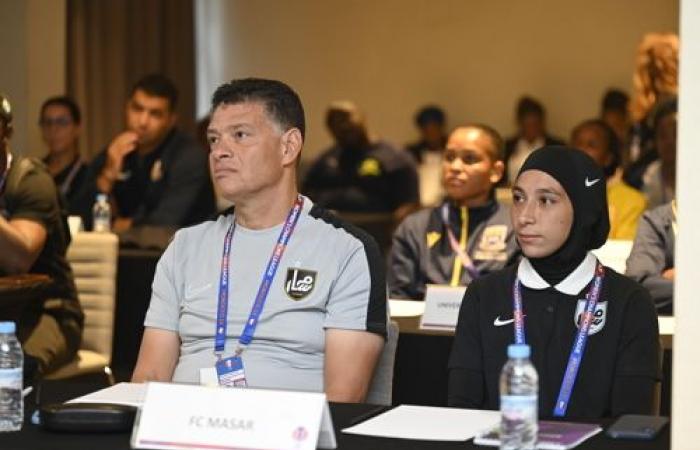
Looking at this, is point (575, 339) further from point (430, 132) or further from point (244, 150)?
point (430, 132)

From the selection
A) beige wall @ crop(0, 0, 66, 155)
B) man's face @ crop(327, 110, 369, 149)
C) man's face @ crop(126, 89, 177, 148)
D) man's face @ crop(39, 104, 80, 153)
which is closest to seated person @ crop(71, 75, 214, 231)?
man's face @ crop(126, 89, 177, 148)

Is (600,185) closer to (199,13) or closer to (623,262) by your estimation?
(623,262)

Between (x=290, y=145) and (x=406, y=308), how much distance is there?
1.55 meters

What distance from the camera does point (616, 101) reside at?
1177 centimetres

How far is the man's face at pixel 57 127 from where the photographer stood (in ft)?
24.2

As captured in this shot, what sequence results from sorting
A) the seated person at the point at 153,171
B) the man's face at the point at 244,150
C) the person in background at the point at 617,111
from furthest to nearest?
the person in background at the point at 617,111 < the seated person at the point at 153,171 < the man's face at the point at 244,150

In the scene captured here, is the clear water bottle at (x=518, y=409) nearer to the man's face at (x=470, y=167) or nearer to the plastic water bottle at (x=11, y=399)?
the plastic water bottle at (x=11, y=399)

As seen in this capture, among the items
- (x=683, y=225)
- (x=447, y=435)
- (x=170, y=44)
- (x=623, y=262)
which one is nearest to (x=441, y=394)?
(x=623, y=262)

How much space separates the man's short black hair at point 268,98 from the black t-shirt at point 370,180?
23.0ft

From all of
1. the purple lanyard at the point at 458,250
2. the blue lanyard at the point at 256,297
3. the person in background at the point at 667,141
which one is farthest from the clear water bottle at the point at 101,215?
the blue lanyard at the point at 256,297

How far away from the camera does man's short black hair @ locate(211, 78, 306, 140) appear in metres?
3.76

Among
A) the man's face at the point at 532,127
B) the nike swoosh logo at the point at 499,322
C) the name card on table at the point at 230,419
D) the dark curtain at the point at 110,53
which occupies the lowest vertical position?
the name card on table at the point at 230,419

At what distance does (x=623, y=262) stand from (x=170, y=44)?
7.22 m

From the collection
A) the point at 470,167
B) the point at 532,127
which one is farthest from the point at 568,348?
the point at 532,127
